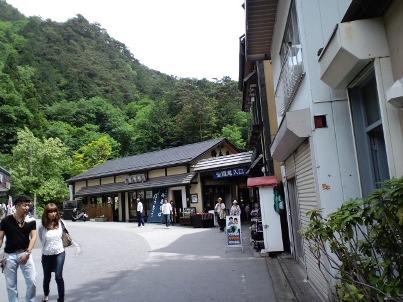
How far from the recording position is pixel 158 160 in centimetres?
2761

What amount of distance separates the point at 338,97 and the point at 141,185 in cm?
2243

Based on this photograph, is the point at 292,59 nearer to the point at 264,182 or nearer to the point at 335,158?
the point at 335,158

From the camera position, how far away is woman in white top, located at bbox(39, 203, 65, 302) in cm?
543

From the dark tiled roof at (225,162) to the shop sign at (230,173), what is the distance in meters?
0.30

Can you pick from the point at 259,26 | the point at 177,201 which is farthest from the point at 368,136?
the point at 177,201

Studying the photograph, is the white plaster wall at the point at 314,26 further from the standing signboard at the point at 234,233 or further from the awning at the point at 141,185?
the awning at the point at 141,185

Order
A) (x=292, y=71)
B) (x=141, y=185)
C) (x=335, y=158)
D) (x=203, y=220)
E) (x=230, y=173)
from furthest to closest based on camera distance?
1. (x=141, y=185)
2. (x=230, y=173)
3. (x=203, y=220)
4. (x=292, y=71)
5. (x=335, y=158)

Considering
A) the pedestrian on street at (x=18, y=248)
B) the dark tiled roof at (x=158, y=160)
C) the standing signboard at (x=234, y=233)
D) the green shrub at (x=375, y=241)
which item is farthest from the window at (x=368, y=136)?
the dark tiled roof at (x=158, y=160)

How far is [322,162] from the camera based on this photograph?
4.89 metres

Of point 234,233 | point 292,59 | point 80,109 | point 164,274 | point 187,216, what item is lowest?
point 164,274

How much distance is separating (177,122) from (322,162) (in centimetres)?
4493

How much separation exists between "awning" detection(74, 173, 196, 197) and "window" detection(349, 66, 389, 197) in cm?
1811

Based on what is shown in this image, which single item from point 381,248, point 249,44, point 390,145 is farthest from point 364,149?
point 249,44

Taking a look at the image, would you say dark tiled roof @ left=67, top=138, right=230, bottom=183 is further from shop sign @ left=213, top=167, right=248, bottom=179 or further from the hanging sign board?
shop sign @ left=213, top=167, right=248, bottom=179
